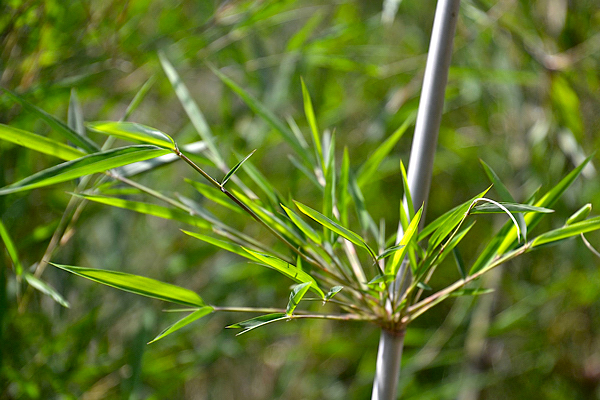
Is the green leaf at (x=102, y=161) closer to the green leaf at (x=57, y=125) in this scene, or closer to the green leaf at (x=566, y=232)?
the green leaf at (x=57, y=125)

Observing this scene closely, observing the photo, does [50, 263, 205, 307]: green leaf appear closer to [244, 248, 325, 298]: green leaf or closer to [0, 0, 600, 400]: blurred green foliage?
[244, 248, 325, 298]: green leaf

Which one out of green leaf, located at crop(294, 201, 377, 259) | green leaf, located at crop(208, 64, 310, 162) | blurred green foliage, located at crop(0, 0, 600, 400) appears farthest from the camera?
blurred green foliage, located at crop(0, 0, 600, 400)

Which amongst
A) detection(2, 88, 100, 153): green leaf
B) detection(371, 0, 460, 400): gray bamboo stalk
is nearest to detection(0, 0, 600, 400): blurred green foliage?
detection(2, 88, 100, 153): green leaf

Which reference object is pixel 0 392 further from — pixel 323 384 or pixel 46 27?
pixel 323 384

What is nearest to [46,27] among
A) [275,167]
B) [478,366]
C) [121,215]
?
[121,215]

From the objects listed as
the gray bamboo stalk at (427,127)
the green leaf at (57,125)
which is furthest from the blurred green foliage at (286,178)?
the gray bamboo stalk at (427,127)

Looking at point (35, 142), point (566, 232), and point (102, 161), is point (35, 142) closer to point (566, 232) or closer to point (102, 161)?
point (102, 161)
